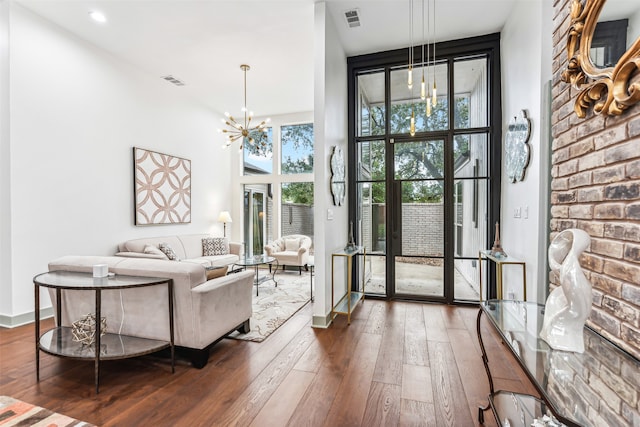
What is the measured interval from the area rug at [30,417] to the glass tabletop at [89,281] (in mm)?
691

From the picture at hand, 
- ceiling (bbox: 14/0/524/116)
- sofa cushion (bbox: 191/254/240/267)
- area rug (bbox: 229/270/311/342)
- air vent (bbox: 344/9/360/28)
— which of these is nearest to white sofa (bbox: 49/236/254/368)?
area rug (bbox: 229/270/311/342)

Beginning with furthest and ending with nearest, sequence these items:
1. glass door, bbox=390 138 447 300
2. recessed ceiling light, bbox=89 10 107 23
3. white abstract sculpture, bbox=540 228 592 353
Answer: glass door, bbox=390 138 447 300 < recessed ceiling light, bbox=89 10 107 23 < white abstract sculpture, bbox=540 228 592 353

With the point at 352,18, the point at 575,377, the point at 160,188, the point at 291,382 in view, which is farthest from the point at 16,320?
the point at 352,18

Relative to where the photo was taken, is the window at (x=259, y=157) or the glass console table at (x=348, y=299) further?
the window at (x=259, y=157)

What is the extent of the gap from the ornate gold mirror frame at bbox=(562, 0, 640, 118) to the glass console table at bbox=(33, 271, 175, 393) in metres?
2.70

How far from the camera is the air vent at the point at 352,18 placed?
128 inches

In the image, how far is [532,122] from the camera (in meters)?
2.73

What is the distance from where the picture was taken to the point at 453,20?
3414mm

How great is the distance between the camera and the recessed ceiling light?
3.35m

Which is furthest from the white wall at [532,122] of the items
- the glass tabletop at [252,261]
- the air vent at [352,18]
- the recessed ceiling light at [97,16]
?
the recessed ceiling light at [97,16]

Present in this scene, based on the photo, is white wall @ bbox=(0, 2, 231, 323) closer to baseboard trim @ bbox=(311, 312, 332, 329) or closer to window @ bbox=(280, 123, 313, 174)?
window @ bbox=(280, 123, 313, 174)

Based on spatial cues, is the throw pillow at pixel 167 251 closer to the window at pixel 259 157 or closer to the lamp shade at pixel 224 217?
the lamp shade at pixel 224 217

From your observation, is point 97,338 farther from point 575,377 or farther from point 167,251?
point 167,251

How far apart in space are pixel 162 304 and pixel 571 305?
2454mm
